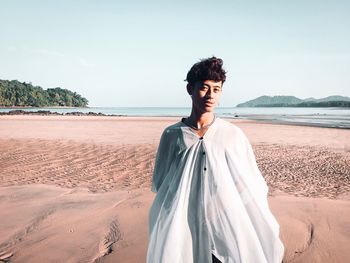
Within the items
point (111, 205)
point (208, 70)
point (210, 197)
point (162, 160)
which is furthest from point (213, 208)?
point (111, 205)

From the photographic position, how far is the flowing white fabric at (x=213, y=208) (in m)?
2.46

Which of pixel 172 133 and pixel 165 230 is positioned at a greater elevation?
pixel 172 133

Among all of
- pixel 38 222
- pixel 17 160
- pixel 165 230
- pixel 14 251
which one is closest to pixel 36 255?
pixel 14 251

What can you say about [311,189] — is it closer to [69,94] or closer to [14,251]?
[14,251]

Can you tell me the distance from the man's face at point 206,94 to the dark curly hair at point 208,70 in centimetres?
4

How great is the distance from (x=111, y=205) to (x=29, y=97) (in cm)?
15543

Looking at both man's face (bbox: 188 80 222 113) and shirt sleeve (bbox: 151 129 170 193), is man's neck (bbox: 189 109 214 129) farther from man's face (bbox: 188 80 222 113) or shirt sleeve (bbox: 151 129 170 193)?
shirt sleeve (bbox: 151 129 170 193)

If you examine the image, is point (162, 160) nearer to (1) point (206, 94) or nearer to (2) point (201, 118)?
(2) point (201, 118)

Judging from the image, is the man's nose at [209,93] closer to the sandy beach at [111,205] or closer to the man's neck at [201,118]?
the man's neck at [201,118]

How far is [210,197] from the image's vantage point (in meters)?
2.49

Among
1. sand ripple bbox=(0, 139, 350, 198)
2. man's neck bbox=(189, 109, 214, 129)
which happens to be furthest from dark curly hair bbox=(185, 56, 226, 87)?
sand ripple bbox=(0, 139, 350, 198)

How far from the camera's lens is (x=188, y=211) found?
8.32 feet

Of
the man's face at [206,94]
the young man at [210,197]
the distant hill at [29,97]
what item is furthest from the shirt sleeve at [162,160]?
the distant hill at [29,97]

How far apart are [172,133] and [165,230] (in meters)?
0.77
